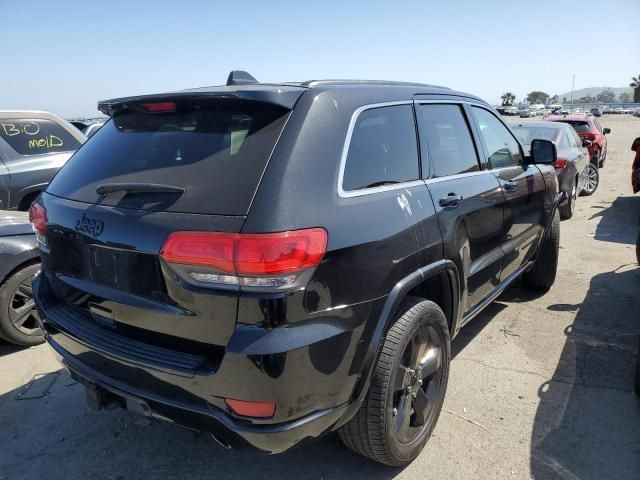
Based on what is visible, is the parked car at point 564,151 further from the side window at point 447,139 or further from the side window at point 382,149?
the side window at point 382,149

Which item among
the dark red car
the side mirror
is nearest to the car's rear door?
the side mirror

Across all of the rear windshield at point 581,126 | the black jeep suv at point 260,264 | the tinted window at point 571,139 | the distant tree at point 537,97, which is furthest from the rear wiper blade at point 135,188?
the distant tree at point 537,97

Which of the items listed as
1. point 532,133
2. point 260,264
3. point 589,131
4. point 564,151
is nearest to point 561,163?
point 564,151

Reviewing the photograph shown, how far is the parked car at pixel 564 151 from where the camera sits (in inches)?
306

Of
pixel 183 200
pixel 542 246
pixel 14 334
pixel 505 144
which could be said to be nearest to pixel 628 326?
pixel 542 246

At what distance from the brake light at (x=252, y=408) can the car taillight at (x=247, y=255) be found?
0.45 metres

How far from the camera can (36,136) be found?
6250 millimetres

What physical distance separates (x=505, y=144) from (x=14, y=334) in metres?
4.11

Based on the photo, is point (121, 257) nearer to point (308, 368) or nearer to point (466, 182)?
point (308, 368)

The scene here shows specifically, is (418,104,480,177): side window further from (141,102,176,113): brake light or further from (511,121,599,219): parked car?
(511,121,599,219): parked car

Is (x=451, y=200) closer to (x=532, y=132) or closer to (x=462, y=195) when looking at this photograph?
(x=462, y=195)

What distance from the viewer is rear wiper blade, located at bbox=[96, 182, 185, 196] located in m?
1.96

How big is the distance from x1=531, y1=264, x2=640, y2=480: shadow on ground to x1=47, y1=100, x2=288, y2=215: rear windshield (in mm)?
2074

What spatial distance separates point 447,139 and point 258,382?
77.7 inches
